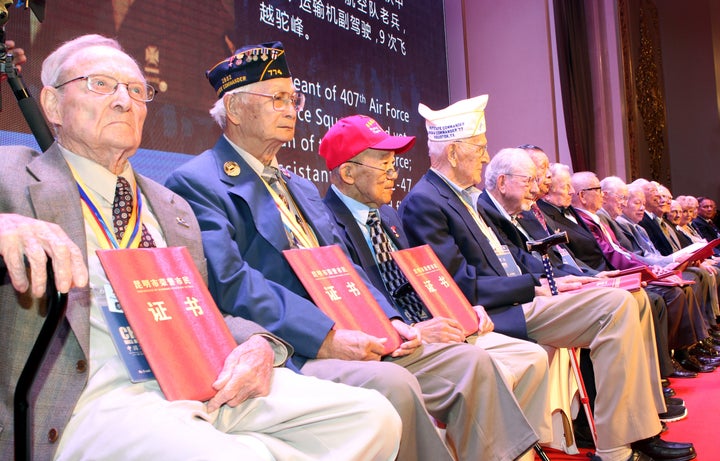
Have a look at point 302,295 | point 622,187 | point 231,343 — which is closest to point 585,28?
point 622,187

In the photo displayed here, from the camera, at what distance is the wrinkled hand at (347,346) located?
76.8 inches

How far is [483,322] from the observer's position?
2721 millimetres

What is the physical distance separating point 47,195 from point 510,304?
2.03 metres

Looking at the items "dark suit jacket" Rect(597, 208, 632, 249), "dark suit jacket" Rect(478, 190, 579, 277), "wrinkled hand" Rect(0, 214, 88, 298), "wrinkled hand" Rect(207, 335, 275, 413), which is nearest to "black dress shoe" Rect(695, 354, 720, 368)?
"dark suit jacket" Rect(597, 208, 632, 249)

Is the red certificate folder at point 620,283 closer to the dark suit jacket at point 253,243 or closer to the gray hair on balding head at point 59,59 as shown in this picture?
the dark suit jacket at point 253,243

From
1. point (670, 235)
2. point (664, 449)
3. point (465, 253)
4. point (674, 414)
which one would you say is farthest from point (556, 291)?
point (670, 235)

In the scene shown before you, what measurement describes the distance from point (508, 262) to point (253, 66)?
1540 millimetres

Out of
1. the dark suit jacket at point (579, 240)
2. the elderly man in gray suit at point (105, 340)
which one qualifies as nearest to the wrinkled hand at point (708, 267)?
the dark suit jacket at point (579, 240)

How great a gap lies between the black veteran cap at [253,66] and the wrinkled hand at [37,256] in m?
1.40

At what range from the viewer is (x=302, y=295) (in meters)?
2.18

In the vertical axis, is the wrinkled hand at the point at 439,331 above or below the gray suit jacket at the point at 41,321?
below

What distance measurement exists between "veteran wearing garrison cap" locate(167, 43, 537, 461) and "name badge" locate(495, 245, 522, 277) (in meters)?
1.08

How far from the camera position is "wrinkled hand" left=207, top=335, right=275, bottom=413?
1508mm

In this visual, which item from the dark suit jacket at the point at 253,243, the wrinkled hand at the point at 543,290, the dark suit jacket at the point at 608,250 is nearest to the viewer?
the dark suit jacket at the point at 253,243
